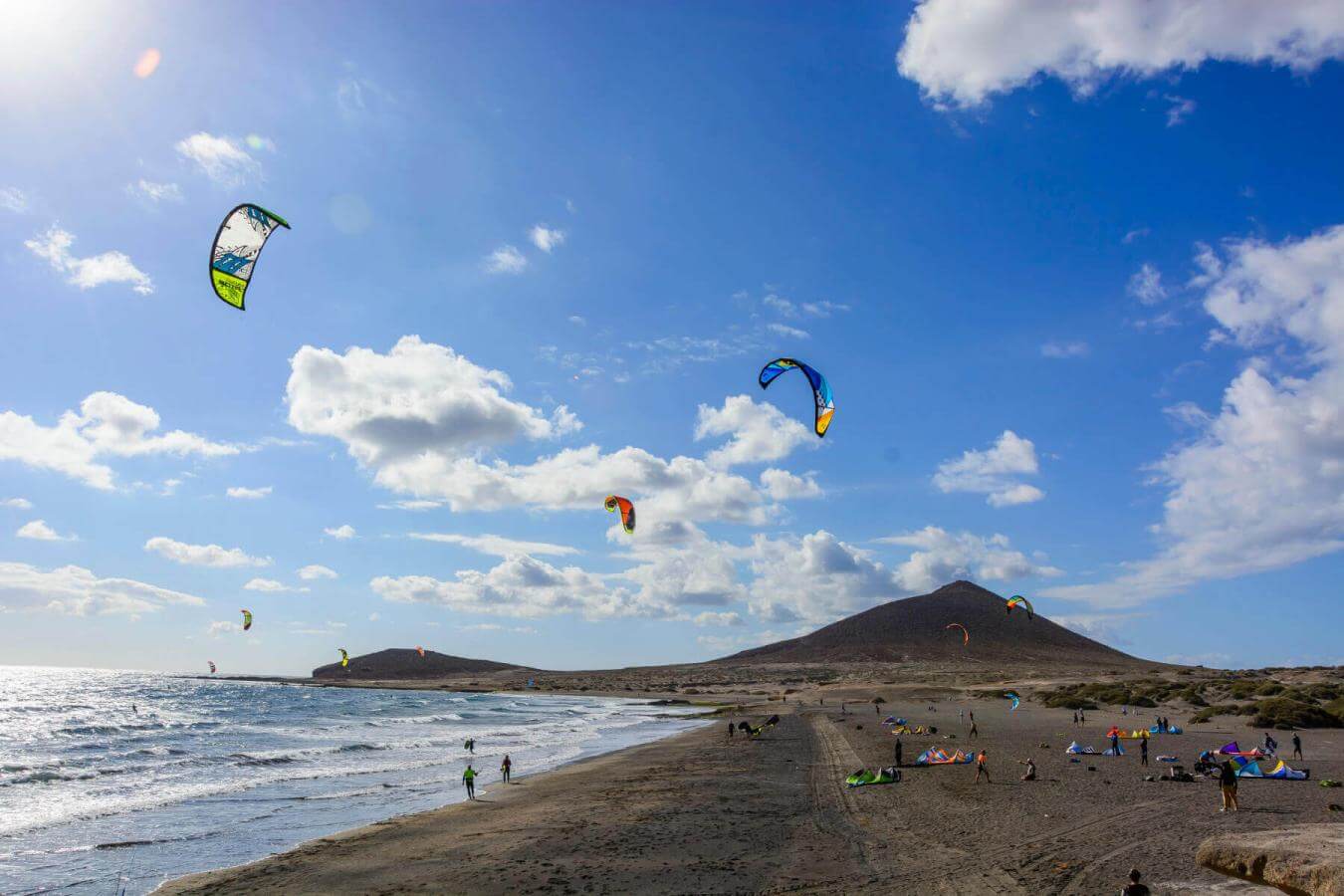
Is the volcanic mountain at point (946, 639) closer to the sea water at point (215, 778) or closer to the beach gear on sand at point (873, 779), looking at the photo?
the sea water at point (215, 778)

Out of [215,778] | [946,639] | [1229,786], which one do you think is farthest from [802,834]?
[946,639]

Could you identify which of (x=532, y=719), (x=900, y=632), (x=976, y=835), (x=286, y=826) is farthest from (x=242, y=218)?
(x=900, y=632)

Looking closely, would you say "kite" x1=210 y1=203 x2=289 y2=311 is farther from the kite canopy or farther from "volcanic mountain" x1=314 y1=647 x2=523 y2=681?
"volcanic mountain" x1=314 y1=647 x2=523 y2=681

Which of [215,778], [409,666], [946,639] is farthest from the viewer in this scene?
[409,666]

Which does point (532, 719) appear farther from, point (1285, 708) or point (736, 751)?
point (1285, 708)

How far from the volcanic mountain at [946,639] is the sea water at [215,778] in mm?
72434

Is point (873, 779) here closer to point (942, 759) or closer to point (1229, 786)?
point (942, 759)

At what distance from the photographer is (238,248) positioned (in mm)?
13703

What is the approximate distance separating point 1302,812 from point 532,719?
46653 millimetres

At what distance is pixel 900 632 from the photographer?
5113 inches

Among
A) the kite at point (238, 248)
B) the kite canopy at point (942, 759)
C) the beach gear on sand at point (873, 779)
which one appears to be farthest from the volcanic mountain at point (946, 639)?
the kite at point (238, 248)

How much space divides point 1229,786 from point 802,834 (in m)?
7.98

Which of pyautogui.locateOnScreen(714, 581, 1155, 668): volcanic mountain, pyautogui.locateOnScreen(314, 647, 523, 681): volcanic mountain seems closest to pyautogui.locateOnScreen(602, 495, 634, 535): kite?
pyautogui.locateOnScreen(714, 581, 1155, 668): volcanic mountain

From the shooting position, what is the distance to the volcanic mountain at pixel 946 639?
114m
